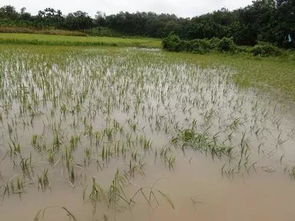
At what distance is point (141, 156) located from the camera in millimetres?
3514

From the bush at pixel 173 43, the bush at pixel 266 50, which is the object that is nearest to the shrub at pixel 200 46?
the bush at pixel 173 43

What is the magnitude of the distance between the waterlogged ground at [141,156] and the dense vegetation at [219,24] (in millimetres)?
18515

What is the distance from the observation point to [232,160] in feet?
11.8

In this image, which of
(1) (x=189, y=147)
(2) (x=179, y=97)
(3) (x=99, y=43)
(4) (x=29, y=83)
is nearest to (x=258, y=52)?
(3) (x=99, y=43)

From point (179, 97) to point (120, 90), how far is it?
1.34 m

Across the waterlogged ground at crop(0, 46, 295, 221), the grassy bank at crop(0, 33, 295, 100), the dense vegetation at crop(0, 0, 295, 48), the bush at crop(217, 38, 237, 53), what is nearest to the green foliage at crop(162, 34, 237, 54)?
the bush at crop(217, 38, 237, 53)

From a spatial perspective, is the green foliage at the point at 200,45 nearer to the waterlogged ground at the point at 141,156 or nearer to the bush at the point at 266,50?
the bush at the point at 266,50

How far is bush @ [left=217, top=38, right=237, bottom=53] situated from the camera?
22.7m

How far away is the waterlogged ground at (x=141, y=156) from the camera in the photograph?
2.54 meters

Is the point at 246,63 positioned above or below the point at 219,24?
below

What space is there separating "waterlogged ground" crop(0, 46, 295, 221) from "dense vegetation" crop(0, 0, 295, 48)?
18515 mm

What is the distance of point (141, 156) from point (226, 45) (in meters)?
21.0

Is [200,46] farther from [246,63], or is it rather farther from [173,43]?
[246,63]

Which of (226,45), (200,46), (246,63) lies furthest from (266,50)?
(246,63)
